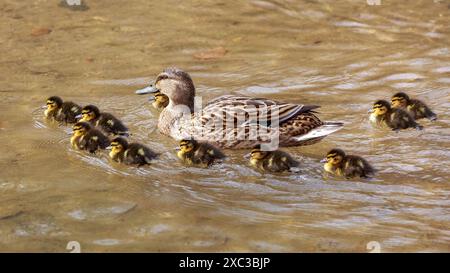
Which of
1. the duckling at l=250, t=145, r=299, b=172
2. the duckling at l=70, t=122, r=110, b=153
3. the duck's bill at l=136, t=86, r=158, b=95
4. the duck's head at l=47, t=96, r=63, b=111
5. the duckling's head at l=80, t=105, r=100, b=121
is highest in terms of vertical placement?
the duck's bill at l=136, t=86, r=158, b=95

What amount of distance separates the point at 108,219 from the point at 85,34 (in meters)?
4.15

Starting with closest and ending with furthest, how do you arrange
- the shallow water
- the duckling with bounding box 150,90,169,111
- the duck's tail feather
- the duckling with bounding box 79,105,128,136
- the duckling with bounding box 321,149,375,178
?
the shallow water < the duckling with bounding box 321,149,375,178 < the duck's tail feather < the duckling with bounding box 79,105,128,136 < the duckling with bounding box 150,90,169,111

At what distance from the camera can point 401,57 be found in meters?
8.44

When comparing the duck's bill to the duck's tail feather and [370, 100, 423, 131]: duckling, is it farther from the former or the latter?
[370, 100, 423, 131]: duckling

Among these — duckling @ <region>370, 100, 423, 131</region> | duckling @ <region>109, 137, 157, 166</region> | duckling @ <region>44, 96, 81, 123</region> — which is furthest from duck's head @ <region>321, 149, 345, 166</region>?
duckling @ <region>44, 96, 81, 123</region>

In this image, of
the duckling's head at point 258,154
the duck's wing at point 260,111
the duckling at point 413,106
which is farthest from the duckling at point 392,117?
the duckling's head at point 258,154

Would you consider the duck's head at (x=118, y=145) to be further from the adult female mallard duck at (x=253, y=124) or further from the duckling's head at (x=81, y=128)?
the adult female mallard duck at (x=253, y=124)

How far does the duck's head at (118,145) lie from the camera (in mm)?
6266

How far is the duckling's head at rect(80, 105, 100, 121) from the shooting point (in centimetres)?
690

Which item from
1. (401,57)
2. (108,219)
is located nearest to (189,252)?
(108,219)

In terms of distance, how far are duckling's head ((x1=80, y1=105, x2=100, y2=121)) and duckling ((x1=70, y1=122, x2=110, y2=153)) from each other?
0.34 metres

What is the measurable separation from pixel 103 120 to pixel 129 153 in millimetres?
756

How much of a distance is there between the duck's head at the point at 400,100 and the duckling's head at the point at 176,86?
1549 mm
